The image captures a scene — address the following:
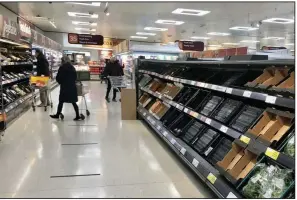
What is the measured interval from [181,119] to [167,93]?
96 cm

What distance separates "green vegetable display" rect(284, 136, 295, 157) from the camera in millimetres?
2120

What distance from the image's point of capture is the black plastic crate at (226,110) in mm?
3139

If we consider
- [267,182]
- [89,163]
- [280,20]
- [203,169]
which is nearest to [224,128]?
[203,169]

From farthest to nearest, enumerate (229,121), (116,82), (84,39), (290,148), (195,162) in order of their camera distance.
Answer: (84,39)
(116,82)
(195,162)
(229,121)
(290,148)

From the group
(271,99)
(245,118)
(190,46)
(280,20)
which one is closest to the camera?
(271,99)

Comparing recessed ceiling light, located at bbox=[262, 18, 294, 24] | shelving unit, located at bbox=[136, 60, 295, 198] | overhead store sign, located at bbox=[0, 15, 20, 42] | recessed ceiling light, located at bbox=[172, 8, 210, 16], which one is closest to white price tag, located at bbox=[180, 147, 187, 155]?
shelving unit, located at bbox=[136, 60, 295, 198]

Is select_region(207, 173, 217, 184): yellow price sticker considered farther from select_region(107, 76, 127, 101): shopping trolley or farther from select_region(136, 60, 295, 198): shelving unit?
select_region(107, 76, 127, 101): shopping trolley

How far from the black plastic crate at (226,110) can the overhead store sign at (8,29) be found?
15.5ft

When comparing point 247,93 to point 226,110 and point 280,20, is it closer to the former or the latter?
point 226,110

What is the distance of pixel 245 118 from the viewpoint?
2951 mm

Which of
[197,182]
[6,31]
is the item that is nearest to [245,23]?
[6,31]

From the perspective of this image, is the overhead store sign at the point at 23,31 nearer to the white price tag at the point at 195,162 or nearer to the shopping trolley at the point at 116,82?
the shopping trolley at the point at 116,82

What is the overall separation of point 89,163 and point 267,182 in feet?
7.92

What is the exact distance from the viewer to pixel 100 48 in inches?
995
